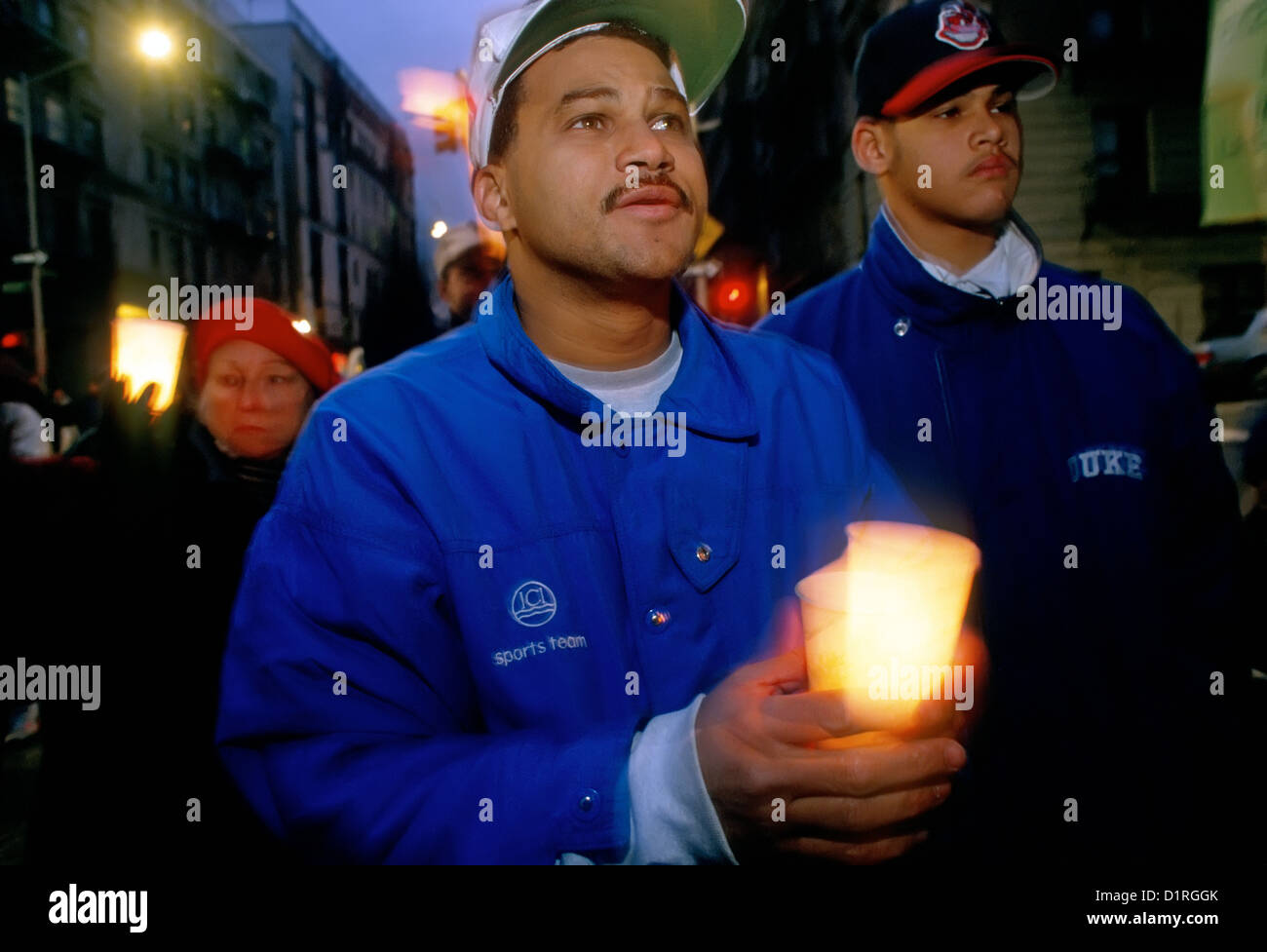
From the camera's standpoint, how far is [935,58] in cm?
156

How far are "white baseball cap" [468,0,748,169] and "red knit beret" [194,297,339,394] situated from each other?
2.15 feet

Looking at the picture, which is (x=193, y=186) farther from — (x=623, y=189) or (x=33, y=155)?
(x=623, y=189)

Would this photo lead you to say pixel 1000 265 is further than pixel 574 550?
Yes

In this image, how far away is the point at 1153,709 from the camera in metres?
1.58

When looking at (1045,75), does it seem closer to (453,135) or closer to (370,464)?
(453,135)

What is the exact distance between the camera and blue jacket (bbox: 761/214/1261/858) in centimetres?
157

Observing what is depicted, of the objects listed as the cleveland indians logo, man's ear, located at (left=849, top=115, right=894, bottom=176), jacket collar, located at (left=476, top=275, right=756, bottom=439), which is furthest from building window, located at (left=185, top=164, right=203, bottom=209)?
the cleveland indians logo

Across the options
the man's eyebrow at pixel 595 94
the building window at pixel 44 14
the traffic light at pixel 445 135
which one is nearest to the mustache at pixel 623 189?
the man's eyebrow at pixel 595 94

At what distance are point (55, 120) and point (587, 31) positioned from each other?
48.7 inches

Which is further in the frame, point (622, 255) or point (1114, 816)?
point (1114, 816)

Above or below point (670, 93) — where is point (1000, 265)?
below

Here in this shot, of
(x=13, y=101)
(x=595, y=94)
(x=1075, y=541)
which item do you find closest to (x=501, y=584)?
(x=595, y=94)
